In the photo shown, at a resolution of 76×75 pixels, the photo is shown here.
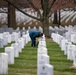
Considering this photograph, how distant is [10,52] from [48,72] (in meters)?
4.72

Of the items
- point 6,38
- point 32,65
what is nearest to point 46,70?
point 32,65

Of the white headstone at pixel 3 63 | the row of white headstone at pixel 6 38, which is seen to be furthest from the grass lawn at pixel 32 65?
the row of white headstone at pixel 6 38

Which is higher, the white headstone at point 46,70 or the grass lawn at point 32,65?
the white headstone at point 46,70

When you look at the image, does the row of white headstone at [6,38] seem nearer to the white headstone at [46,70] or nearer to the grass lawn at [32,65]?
the grass lawn at [32,65]

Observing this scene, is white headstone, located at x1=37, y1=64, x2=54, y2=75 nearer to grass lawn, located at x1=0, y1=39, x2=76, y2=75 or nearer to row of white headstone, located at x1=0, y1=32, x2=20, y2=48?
grass lawn, located at x1=0, y1=39, x2=76, y2=75

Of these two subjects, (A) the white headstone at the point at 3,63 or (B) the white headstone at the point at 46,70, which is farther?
(A) the white headstone at the point at 3,63

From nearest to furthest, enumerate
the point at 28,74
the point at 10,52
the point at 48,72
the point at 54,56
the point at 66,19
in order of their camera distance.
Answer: the point at 48,72
the point at 28,74
the point at 10,52
the point at 54,56
the point at 66,19

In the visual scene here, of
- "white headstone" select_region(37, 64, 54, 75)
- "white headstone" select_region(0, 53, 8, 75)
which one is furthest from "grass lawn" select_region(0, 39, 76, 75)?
"white headstone" select_region(37, 64, 54, 75)

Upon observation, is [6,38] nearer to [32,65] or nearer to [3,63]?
[32,65]

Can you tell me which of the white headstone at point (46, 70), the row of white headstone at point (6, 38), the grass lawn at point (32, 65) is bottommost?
the grass lawn at point (32, 65)

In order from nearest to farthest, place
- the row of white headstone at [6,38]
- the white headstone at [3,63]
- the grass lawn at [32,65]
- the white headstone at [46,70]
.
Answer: the white headstone at [46,70]
the white headstone at [3,63]
the grass lawn at [32,65]
the row of white headstone at [6,38]

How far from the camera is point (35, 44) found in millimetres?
21391

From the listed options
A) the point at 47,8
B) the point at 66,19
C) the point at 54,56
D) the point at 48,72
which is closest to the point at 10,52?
the point at 54,56

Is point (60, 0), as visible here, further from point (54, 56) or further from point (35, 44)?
point (54, 56)
